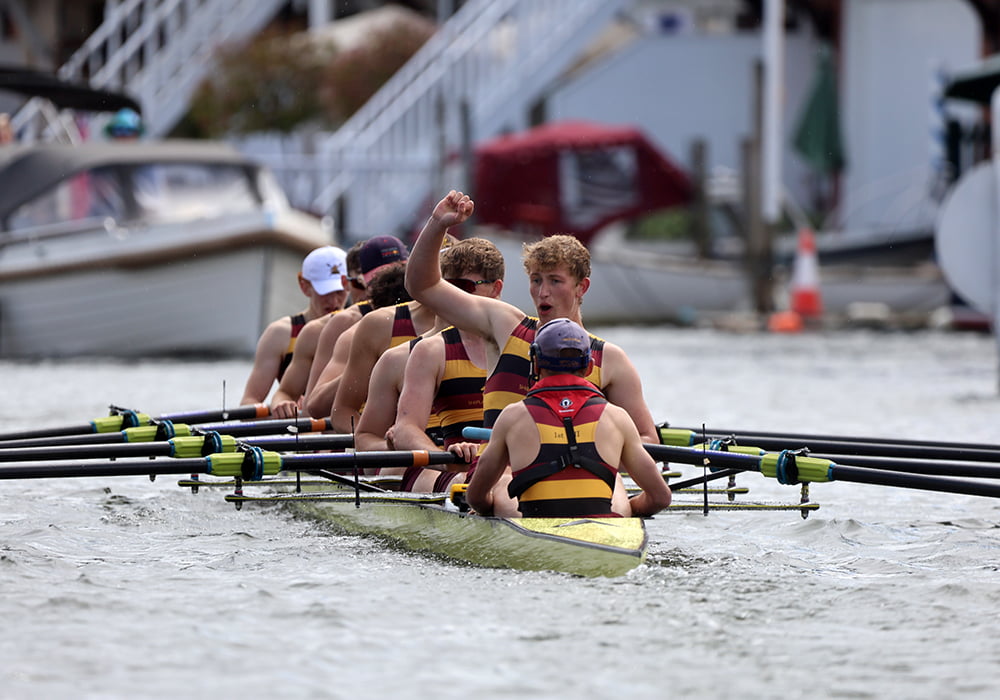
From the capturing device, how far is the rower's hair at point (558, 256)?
7.07m

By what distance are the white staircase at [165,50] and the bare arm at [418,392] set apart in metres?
20.3

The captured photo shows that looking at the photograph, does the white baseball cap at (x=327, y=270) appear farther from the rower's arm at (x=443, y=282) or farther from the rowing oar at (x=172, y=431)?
the rower's arm at (x=443, y=282)

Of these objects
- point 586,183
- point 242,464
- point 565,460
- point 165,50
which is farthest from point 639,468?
point 165,50

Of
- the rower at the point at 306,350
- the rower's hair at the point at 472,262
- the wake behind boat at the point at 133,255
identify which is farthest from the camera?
the wake behind boat at the point at 133,255

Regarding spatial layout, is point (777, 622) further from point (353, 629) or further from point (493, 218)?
point (493, 218)

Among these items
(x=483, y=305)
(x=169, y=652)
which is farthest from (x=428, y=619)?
(x=483, y=305)

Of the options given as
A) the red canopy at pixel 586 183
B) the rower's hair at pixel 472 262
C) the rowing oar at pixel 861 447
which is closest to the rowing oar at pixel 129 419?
the rower's hair at pixel 472 262

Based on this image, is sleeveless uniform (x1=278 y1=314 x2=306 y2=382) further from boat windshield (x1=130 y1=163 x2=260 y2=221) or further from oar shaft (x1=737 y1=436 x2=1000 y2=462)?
boat windshield (x1=130 y1=163 x2=260 y2=221)

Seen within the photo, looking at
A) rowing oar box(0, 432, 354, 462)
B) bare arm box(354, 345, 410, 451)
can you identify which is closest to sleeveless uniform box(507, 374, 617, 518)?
bare arm box(354, 345, 410, 451)

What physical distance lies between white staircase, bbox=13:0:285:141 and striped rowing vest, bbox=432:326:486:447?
798 inches

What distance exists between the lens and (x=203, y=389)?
1572 centimetres

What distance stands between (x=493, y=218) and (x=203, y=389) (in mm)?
11257

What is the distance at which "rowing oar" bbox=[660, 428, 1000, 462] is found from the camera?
8086 mm

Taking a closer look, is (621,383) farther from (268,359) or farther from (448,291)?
(268,359)
